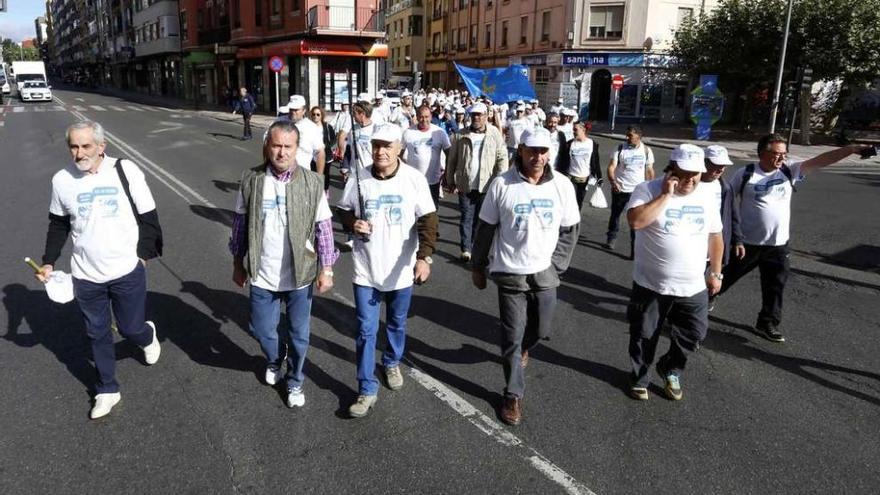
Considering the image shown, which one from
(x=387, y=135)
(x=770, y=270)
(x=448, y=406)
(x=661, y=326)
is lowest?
(x=448, y=406)

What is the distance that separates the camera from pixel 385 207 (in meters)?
3.89

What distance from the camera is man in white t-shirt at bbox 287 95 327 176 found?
834cm

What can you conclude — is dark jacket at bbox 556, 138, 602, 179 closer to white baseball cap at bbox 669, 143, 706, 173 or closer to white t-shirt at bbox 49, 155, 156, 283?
white baseball cap at bbox 669, 143, 706, 173

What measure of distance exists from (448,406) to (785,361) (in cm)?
281

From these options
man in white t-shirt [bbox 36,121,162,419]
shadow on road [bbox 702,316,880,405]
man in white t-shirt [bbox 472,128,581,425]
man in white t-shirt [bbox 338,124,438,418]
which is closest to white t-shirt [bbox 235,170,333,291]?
man in white t-shirt [bbox 338,124,438,418]

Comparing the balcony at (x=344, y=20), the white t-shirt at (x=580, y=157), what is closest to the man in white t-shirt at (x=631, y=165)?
the white t-shirt at (x=580, y=157)

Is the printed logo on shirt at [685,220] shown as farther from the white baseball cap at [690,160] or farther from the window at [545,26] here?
the window at [545,26]

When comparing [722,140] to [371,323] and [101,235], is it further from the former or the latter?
[101,235]

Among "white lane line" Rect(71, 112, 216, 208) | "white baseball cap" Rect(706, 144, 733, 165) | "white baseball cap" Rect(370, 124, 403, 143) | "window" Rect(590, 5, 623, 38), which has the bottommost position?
"white lane line" Rect(71, 112, 216, 208)

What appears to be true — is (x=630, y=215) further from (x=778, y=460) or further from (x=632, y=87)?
(x=632, y=87)

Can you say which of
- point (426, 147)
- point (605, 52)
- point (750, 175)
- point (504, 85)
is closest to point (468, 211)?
point (426, 147)

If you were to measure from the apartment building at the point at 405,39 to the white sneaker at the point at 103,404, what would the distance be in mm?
51915

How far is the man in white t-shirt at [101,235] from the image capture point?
12.2ft

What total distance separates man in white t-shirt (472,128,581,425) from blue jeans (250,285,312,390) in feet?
3.73
